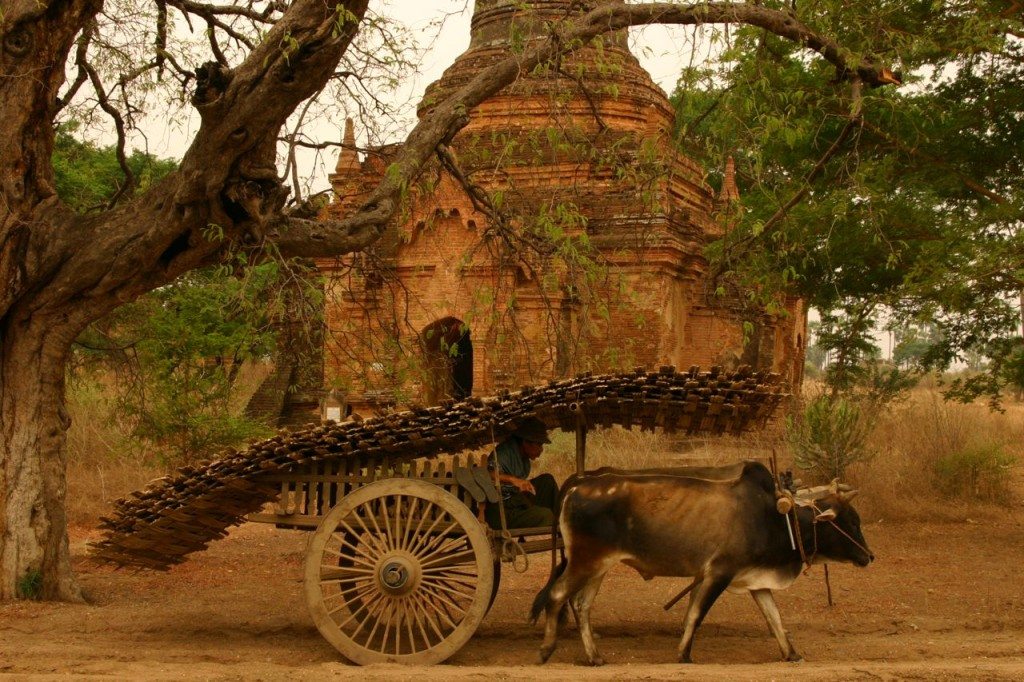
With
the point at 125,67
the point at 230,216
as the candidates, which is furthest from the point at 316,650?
the point at 125,67

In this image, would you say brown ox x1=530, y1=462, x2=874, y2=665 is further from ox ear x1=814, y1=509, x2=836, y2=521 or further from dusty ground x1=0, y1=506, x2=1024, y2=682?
dusty ground x1=0, y1=506, x2=1024, y2=682

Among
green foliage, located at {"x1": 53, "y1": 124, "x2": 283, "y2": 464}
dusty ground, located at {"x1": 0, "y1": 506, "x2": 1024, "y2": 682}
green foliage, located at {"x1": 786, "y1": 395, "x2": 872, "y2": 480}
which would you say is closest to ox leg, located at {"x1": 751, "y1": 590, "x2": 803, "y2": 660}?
dusty ground, located at {"x1": 0, "y1": 506, "x2": 1024, "y2": 682}

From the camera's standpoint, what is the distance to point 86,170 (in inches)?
507

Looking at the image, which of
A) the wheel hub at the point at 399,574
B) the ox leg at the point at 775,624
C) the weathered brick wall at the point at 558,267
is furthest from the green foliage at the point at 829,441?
the wheel hub at the point at 399,574

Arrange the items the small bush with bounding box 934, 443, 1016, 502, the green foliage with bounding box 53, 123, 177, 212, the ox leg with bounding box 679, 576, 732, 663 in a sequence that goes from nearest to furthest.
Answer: the ox leg with bounding box 679, 576, 732, 663 < the green foliage with bounding box 53, 123, 177, 212 < the small bush with bounding box 934, 443, 1016, 502

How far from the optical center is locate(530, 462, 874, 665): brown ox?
19.9 ft

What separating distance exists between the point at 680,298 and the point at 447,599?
1098cm

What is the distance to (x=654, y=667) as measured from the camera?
19.0 feet

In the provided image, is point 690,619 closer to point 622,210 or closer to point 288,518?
point 288,518

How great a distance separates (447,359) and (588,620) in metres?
3.65

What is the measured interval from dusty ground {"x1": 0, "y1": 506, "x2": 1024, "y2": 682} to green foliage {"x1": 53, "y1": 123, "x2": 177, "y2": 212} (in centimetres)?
345

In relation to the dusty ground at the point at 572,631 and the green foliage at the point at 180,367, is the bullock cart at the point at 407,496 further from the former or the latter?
the green foliage at the point at 180,367

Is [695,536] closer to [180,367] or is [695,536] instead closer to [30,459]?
[30,459]

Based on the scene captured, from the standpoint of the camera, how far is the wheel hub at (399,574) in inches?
242
